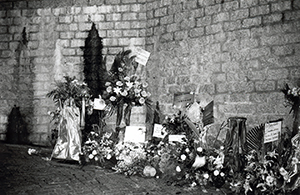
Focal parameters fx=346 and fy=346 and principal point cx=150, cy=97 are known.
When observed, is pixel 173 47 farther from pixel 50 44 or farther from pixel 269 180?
pixel 269 180

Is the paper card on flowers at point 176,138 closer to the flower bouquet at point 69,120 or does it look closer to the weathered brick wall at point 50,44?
the flower bouquet at point 69,120

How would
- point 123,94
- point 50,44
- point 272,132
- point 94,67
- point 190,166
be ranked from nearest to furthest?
point 272,132, point 190,166, point 123,94, point 94,67, point 50,44

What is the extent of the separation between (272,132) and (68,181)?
267 centimetres

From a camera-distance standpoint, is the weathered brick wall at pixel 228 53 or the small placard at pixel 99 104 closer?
the small placard at pixel 99 104

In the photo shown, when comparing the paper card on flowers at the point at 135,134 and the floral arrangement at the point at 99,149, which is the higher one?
the paper card on flowers at the point at 135,134

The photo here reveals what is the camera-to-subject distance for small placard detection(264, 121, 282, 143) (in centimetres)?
422

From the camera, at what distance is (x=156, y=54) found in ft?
24.0

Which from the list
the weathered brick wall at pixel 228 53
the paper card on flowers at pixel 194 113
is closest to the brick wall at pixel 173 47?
the weathered brick wall at pixel 228 53

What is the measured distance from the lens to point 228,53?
622 cm

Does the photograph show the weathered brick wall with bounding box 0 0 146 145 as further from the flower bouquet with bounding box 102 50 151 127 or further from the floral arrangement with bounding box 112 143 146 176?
the floral arrangement with bounding box 112 143 146 176

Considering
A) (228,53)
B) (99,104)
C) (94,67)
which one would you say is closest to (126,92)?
(99,104)

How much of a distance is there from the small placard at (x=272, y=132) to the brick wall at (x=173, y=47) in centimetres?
135

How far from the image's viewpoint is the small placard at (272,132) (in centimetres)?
422

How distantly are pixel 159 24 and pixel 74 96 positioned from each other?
286 cm
